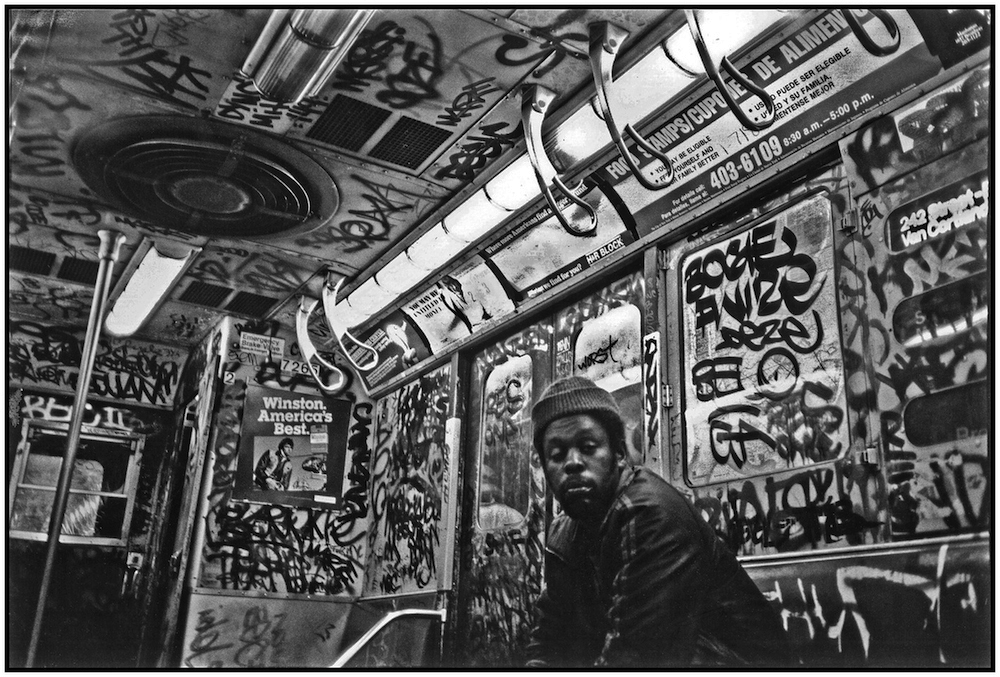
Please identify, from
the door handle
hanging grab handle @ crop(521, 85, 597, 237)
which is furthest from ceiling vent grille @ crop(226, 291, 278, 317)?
hanging grab handle @ crop(521, 85, 597, 237)

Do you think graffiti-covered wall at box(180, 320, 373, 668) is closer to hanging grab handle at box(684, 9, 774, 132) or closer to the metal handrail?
the metal handrail

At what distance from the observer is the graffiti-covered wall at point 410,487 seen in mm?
7223

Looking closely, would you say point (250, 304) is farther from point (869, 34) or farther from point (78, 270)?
point (869, 34)

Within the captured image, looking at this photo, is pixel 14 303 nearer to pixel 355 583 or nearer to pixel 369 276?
pixel 369 276

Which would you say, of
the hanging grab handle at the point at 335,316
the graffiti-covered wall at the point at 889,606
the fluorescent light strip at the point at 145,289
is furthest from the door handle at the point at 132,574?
the graffiti-covered wall at the point at 889,606

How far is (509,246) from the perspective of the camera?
626cm

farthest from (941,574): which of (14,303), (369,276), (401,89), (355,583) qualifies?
(14,303)

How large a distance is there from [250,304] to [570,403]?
11.9 feet

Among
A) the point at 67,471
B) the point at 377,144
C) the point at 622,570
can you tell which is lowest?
the point at 622,570

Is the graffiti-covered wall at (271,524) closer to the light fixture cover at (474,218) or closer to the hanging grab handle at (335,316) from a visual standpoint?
the hanging grab handle at (335,316)

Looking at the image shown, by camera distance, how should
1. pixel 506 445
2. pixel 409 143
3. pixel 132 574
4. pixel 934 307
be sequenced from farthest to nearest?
1. pixel 132 574
2. pixel 506 445
3. pixel 409 143
4. pixel 934 307

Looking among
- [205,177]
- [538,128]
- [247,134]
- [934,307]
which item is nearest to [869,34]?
[934,307]

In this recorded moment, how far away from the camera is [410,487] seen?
784cm

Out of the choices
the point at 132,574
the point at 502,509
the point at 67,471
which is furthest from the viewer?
the point at 132,574
